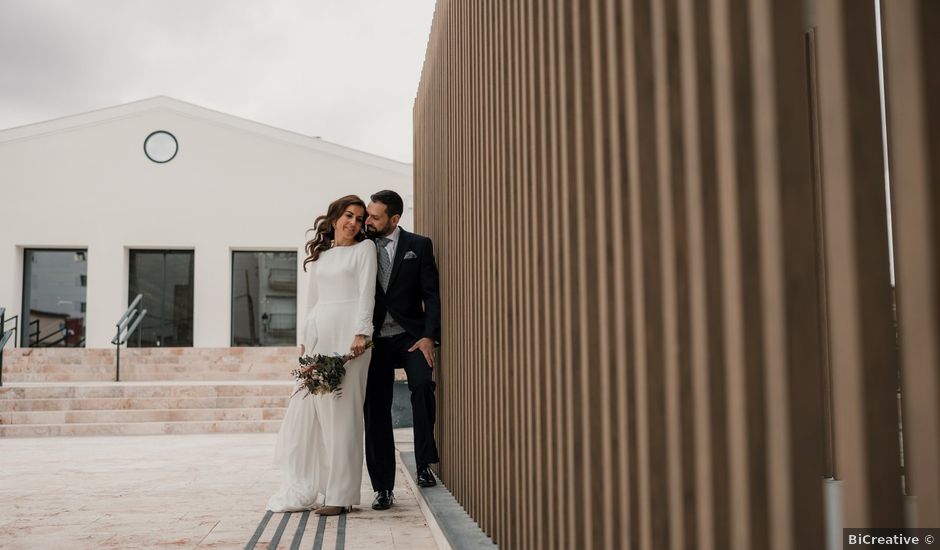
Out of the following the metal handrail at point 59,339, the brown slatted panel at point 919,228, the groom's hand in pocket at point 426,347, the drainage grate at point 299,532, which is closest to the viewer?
the brown slatted panel at point 919,228

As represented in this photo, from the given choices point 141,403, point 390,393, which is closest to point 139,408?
point 141,403

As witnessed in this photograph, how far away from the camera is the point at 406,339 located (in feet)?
14.6

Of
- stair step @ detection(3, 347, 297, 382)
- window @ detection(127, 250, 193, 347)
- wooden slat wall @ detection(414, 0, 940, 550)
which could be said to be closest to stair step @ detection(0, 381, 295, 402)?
stair step @ detection(3, 347, 297, 382)

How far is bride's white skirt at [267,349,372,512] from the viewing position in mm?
4148

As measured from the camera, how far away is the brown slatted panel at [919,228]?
0.78 metres

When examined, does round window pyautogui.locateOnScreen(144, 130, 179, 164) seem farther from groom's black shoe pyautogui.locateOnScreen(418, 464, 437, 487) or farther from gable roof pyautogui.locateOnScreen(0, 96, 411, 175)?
groom's black shoe pyautogui.locateOnScreen(418, 464, 437, 487)

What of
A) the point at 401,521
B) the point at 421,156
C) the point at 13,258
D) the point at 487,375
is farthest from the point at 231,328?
the point at 487,375

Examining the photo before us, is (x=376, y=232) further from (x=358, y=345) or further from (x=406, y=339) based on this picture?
(x=358, y=345)

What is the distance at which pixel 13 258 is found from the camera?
15.5 metres

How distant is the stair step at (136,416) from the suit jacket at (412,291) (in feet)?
20.5

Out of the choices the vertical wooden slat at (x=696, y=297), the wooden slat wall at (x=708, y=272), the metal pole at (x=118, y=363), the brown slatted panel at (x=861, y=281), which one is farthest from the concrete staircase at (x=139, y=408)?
the brown slatted panel at (x=861, y=281)

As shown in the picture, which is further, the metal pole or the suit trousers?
the metal pole

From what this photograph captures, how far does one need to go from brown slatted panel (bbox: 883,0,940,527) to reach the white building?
51.3 feet

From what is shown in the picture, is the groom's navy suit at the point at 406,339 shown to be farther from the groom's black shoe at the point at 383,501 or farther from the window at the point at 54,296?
the window at the point at 54,296
